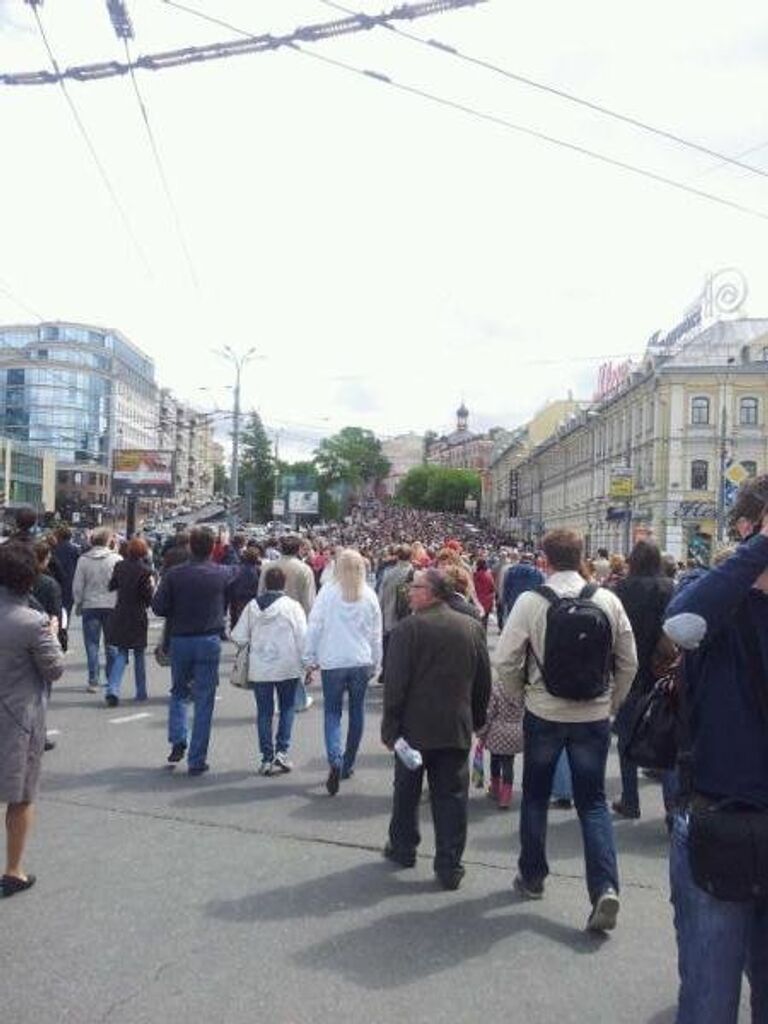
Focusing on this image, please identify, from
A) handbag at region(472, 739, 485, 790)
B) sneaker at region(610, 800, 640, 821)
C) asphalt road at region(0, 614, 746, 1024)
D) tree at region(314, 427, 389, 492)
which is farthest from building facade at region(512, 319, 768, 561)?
tree at region(314, 427, 389, 492)

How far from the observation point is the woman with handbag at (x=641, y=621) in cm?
730

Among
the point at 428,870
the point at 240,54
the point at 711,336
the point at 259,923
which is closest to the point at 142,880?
the point at 259,923

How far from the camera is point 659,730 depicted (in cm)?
331

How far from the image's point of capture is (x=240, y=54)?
787 cm

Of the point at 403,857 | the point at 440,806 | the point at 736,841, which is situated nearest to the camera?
the point at 736,841

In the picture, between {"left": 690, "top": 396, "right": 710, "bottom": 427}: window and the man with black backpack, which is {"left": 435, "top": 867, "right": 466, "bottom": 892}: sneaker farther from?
{"left": 690, "top": 396, "right": 710, "bottom": 427}: window

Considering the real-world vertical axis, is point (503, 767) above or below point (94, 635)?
below

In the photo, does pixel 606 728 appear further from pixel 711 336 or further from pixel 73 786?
pixel 711 336

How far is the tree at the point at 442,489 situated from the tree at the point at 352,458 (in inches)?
396

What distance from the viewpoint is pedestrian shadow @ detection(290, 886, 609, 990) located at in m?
4.39

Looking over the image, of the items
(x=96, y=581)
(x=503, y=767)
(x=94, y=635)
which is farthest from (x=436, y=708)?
(x=94, y=635)

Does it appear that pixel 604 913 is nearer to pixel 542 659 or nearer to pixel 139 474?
pixel 542 659

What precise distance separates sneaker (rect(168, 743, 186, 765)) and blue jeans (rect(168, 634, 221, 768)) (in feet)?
0.13

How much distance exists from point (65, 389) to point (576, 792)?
106m
